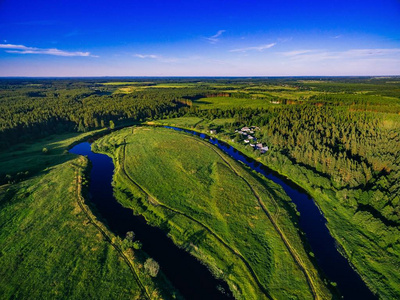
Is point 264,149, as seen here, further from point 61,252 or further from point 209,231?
point 61,252

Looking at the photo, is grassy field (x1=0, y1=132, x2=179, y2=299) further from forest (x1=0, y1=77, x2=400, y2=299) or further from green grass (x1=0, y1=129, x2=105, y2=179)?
forest (x1=0, y1=77, x2=400, y2=299)

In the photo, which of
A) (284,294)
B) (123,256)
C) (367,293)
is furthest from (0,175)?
(367,293)

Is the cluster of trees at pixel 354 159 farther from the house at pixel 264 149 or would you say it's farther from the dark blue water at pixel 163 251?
the dark blue water at pixel 163 251

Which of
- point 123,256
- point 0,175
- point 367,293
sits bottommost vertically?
point 367,293

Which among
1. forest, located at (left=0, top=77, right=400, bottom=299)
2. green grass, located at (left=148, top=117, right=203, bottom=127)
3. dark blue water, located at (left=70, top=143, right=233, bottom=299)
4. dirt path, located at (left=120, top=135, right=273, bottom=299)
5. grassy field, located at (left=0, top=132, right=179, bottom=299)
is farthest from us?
green grass, located at (left=148, top=117, right=203, bottom=127)

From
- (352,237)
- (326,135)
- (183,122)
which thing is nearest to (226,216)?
(352,237)

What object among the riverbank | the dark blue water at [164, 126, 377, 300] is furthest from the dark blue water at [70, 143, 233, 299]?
the riverbank

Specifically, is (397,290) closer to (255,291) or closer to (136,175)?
(255,291)

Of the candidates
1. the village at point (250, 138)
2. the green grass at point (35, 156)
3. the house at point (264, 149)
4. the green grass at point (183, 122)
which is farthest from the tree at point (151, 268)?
the green grass at point (183, 122)
